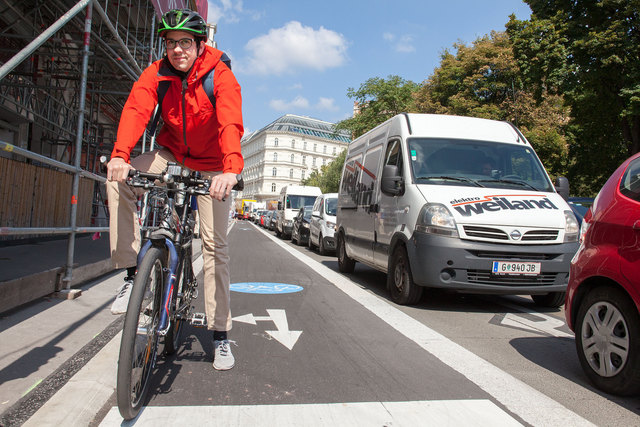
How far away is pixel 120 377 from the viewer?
2.31 metres

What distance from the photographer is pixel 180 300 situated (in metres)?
3.16

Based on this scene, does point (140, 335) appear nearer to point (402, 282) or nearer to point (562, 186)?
point (402, 282)

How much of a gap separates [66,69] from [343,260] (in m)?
7.00

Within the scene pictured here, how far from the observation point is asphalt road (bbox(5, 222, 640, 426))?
2734 millimetres

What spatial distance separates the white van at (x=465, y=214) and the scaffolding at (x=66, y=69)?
12.0 ft

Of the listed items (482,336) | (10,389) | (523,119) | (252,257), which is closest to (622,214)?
(482,336)

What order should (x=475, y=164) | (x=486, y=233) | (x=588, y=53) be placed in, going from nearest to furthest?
(x=486, y=233), (x=475, y=164), (x=588, y=53)

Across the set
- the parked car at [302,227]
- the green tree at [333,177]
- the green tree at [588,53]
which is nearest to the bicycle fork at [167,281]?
the parked car at [302,227]

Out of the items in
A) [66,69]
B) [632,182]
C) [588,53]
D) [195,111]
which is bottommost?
[632,182]

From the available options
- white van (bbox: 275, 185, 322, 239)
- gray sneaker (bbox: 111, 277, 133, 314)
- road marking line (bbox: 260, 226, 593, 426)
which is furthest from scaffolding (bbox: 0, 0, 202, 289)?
white van (bbox: 275, 185, 322, 239)

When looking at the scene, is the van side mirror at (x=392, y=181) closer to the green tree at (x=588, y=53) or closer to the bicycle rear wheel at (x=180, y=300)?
the bicycle rear wheel at (x=180, y=300)

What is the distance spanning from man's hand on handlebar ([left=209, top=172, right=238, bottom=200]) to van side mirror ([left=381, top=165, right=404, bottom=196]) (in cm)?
391

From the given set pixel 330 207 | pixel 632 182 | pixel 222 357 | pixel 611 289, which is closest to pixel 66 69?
pixel 330 207

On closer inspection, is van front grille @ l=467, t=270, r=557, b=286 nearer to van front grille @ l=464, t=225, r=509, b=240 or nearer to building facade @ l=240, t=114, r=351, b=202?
van front grille @ l=464, t=225, r=509, b=240
